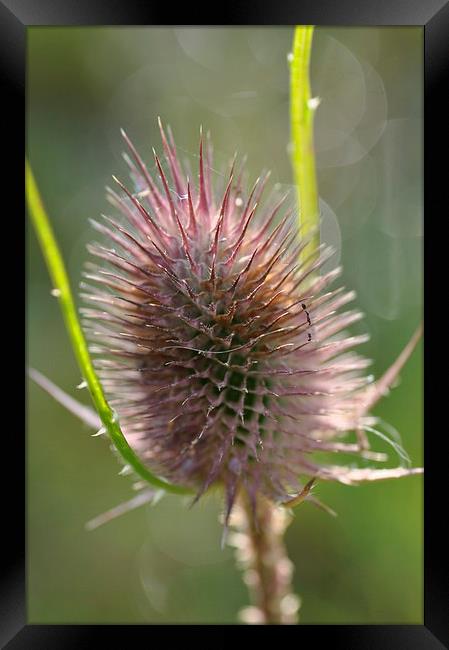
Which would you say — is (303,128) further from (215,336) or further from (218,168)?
(218,168)

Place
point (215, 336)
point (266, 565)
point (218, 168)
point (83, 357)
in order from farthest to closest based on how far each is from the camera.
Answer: point (218, 168), point (266, 565), point (215, 336), point (83, 357)

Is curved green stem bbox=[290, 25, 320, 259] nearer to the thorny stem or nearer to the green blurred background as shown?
the thorny stem

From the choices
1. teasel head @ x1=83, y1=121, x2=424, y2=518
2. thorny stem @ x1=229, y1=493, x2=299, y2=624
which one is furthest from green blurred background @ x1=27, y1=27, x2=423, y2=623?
teasel head @ x1=83, y1=121, x2=424, y2=518

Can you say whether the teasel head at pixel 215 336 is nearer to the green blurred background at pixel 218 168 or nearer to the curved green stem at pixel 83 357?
the curved green stem at pixel 83 357

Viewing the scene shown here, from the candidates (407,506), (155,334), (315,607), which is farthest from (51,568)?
(155,334)
